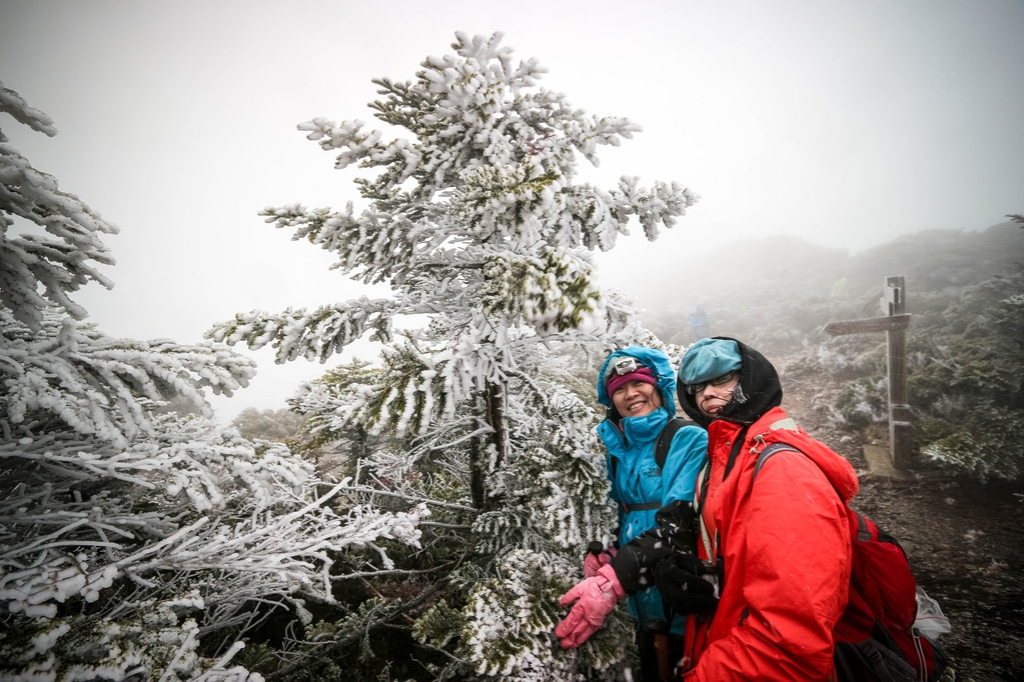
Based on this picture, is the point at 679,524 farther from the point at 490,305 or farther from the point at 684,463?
the point at 490,305

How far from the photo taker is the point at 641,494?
2883 mm

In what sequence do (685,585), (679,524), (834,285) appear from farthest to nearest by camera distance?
1. (834,285)
2. (679,524)
3. (685,585)

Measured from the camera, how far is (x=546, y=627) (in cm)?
253

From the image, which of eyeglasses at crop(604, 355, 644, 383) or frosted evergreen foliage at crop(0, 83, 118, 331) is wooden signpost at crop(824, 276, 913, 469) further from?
frosted evergreen foliage at crop(0, 83, 118, 331)

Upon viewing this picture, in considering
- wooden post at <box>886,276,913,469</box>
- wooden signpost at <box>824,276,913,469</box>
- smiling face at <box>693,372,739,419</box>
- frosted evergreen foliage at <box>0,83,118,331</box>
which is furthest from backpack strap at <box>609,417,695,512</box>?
wooden post at <box>886,276,913,469</box>

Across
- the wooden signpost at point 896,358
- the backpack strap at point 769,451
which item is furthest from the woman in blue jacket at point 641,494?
the wooden signpost at point 896,358

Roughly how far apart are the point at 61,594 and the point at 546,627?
8.24ft

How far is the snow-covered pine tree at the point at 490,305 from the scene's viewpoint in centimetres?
239

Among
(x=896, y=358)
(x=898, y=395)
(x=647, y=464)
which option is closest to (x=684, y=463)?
(x=647, y=464)

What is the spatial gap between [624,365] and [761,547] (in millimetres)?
1577

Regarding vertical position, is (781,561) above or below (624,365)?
below

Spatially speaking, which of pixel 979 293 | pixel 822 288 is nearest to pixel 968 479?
pixel 979 293

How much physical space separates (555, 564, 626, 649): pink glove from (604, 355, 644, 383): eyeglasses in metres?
1.39

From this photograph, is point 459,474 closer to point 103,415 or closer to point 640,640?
point 640,640
